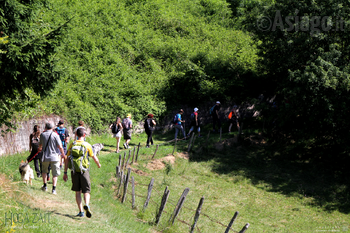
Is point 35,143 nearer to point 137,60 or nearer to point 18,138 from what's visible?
point 18,138

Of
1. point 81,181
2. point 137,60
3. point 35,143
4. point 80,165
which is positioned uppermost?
point 137,60

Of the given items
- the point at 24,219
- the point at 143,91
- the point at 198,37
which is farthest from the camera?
the point at 198,37

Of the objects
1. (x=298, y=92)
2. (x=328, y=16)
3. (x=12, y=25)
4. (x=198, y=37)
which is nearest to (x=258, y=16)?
(x=328, y=16)

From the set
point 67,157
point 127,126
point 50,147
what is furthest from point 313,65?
point 67,157

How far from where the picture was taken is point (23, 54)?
Result: 29.0 ft

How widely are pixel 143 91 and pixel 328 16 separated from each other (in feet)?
36.8

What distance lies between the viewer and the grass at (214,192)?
27.5 ft

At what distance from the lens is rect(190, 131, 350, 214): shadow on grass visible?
14.2 m

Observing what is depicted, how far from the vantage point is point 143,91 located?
21547 millimetres

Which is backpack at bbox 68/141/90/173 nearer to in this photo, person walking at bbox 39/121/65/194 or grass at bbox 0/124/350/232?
grass at bbox 0/124/350/232

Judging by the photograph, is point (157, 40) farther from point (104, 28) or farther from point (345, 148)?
point (345, 148)

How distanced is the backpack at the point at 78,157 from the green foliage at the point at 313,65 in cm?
1153

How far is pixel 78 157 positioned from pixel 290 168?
1246 cm

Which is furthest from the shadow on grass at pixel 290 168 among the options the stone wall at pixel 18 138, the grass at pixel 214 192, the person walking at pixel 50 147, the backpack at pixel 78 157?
the backpack at pixel 78 157
